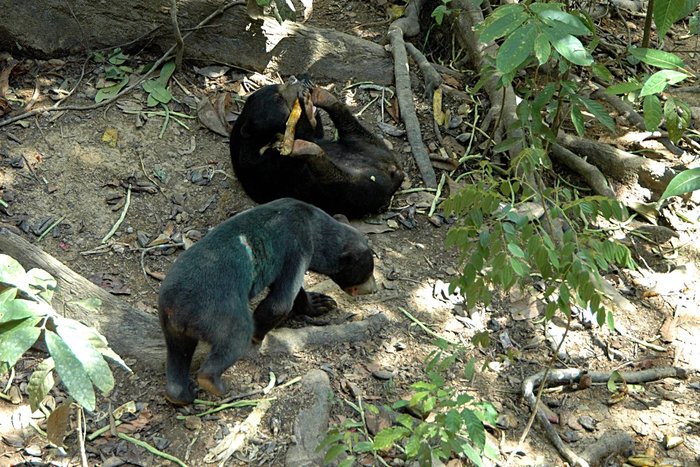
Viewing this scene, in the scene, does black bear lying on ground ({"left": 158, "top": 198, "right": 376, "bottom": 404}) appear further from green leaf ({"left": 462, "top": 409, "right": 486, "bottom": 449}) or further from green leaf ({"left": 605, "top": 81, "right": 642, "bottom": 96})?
green leaf ({"left": 605, "top": 81, "right": 642, "bottom": 96})

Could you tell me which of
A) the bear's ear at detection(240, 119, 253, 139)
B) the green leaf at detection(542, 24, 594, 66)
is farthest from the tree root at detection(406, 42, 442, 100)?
the green leaf at detection(542, 24, 594, 66)

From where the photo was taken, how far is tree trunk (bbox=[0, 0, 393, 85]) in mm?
6477

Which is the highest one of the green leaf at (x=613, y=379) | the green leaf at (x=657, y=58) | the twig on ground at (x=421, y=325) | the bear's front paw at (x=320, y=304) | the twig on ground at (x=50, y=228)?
the green leaf at (x=657, y=58)

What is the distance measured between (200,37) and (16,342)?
513cm

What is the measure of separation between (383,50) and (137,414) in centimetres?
504

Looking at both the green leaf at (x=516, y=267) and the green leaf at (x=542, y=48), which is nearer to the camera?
the green leaf at (x=542, y=48)

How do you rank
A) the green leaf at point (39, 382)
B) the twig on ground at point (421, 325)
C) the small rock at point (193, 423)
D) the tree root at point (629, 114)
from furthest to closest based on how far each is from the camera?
1. the tree root at point (629, 114)
2. the twig on ground at point (421, 325)
3. the small rock at point (193, 423)
4. the green leaf at point (39, 382)

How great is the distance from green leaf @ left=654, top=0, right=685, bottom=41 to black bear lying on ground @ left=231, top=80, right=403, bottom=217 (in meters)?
2.86

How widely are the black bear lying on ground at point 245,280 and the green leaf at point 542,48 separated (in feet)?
7.20

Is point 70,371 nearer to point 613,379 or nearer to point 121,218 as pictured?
point 121,218

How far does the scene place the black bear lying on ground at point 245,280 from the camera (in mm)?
3943

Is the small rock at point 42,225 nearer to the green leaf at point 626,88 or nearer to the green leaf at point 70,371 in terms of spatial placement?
the green leaf at point 70,371

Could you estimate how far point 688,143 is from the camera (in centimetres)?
675

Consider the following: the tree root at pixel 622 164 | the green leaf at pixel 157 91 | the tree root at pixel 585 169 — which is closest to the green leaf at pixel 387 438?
the tree root at pixel 585 169
